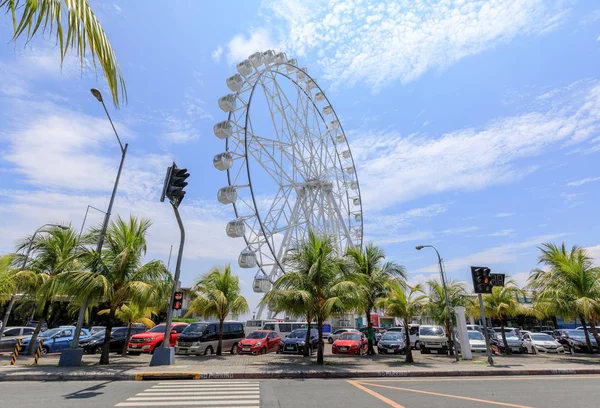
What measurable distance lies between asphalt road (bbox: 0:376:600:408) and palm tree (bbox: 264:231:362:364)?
12.7 ft

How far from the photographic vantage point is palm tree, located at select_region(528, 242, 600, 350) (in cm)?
1738

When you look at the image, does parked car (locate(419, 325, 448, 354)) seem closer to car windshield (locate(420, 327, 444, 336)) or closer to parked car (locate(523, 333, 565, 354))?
car windshield (locate(420, 327, 444, 336))

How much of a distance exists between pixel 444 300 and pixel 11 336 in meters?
24.8

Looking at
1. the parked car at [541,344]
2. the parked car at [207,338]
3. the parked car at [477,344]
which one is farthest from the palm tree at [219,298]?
the parked car at [541,344]

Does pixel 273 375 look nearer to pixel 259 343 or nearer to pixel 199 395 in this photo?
pixel 199 395

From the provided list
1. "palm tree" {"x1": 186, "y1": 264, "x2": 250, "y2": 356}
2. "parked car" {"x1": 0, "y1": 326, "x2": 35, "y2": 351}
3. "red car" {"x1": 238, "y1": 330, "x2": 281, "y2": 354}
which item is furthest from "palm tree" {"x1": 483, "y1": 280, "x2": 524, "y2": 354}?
"parked car" {"x1": 0, "y1": 326, "x2": 35, "y2": 351}

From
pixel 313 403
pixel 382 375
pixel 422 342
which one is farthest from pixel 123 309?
pixel 422 342

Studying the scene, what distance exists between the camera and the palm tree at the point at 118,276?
1298 centimetres

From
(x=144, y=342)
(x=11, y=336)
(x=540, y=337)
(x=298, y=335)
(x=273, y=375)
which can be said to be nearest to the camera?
(x=273, y=375)

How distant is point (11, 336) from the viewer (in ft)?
66.7

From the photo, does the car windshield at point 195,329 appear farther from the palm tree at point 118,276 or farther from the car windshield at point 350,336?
the car windshield at point 350,336

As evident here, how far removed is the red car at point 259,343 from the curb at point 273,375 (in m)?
7.84

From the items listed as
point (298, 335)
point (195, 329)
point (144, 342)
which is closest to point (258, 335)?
point (298, 335)

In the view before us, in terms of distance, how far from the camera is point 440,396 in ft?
26.2
